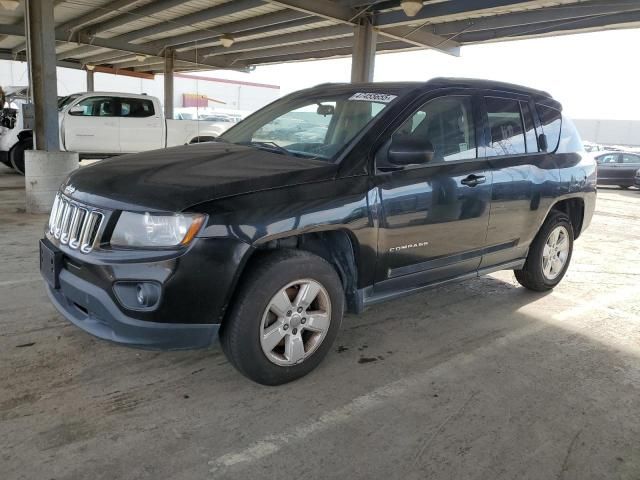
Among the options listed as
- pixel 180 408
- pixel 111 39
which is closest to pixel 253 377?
pixel 180 408

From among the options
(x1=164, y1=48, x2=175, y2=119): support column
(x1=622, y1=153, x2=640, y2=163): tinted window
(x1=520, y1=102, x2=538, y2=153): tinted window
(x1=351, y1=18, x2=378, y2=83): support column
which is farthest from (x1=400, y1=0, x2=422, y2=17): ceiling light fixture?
(x1=164, y1=48, x2=175, y2=119): support column

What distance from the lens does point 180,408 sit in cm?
285

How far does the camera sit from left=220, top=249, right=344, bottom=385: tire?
2.81 m

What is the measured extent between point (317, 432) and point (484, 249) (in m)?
2.14

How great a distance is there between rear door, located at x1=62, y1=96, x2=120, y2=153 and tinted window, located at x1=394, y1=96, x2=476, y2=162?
35.4ft

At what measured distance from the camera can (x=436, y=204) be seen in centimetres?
360

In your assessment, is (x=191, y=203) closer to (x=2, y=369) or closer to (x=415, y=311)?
(x=2, y=369)

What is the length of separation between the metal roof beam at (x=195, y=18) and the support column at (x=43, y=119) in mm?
4831

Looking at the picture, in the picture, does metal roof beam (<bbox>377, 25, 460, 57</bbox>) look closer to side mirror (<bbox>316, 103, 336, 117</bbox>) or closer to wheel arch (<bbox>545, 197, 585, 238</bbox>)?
wheel arch (<bbox>545, 197, 585, 238</bbox>)

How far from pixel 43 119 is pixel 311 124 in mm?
6318

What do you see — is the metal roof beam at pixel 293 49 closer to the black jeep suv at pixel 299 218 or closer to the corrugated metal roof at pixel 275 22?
the corrugated metal roof at pixel 275 22

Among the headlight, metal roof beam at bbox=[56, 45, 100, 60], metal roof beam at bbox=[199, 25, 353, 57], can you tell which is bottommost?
the headlight

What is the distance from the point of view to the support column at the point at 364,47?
12.0 m

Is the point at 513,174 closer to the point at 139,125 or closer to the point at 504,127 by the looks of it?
the point at 504,127
